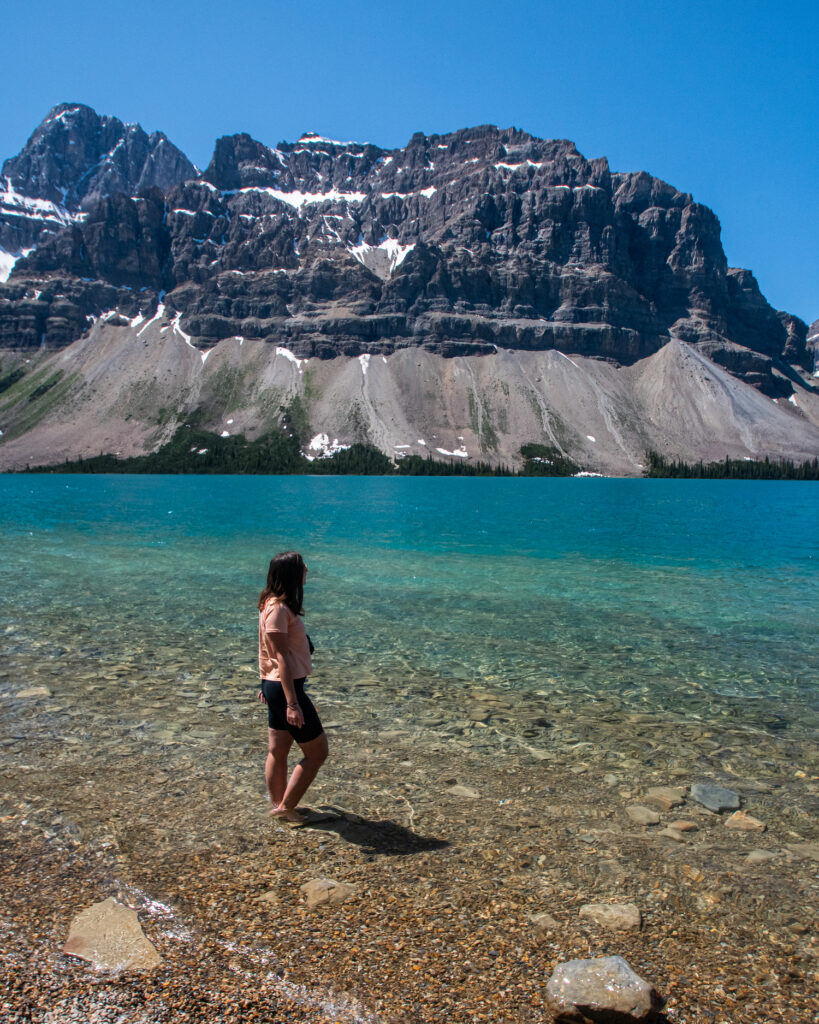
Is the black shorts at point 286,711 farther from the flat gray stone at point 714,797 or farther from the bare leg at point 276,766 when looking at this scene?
the flat gray stone at point 714,797

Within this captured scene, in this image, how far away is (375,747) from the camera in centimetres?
1157

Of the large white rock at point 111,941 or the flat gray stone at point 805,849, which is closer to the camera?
the large white rock at point 111,941

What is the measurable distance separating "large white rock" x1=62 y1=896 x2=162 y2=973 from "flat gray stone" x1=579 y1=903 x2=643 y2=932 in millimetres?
3946

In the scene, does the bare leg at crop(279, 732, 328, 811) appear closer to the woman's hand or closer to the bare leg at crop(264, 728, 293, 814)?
the bare leg at crop(264, 728, 293, 814)

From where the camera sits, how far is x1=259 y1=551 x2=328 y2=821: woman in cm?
834

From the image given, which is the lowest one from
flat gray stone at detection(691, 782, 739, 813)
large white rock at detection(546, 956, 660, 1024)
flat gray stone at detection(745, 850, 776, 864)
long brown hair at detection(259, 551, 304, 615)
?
flat gray stone at detection(691, 782, 739, 813)

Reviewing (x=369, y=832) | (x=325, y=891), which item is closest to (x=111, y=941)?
(x=325, y=891)

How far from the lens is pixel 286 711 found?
8484 millimetres

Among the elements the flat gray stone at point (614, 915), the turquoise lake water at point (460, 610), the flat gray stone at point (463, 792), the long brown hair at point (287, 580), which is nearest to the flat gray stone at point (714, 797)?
the flat gray stone at point (463, 792)

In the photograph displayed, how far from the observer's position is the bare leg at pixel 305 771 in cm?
860

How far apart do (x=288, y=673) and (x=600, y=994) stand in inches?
180

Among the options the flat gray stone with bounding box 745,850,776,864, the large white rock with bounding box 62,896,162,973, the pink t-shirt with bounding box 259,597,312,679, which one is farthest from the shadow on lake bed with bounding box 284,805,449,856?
the flat gray stone with bounding box 745,850,776,864

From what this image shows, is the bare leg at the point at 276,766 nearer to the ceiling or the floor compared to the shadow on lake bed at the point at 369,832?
nearer to the ceiling

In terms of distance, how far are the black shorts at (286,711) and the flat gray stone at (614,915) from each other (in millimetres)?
3571
